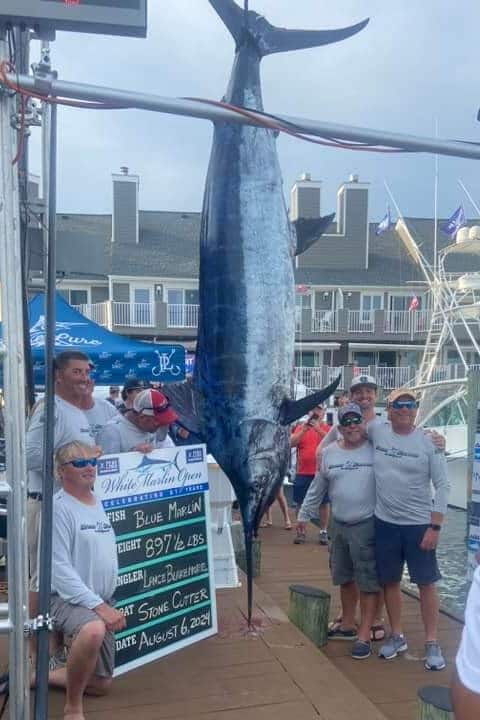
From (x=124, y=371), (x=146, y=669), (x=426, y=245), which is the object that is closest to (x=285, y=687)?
(x=146, y=669)

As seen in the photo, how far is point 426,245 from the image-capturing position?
26.4 metres

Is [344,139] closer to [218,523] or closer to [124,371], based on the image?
[218,523]

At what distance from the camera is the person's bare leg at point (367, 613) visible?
4.00 m

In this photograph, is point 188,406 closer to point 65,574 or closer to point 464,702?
point 65,574

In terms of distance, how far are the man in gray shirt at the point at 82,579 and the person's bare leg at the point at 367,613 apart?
1.51m

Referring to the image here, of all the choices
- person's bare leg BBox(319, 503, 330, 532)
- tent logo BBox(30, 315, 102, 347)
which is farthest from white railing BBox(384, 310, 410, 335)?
person's bare leg BBox(319, 503, 330, 532)

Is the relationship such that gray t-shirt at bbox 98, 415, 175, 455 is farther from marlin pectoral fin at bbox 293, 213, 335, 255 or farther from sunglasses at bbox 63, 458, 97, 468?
marlin pectoral fin at bbox 293, 213, 335, 255

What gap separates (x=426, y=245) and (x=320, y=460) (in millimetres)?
23487

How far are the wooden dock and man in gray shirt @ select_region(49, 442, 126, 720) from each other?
0.58 feet

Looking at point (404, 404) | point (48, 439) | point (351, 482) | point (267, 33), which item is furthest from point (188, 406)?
point (351, 482)

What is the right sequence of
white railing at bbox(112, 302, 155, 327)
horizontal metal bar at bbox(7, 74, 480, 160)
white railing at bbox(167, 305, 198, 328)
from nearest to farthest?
horizontal metal bar at bbox(7, 74, 480, 160)
white railing at bbox(112, 302, 155, 327)
white railing at bbox(167, 305, 198, 328)

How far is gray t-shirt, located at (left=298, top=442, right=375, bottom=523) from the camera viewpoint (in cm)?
398

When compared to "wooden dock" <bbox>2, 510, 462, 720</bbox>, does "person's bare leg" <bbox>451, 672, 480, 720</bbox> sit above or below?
above

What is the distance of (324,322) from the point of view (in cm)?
2353
